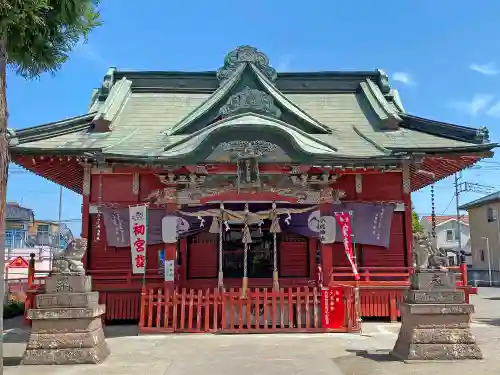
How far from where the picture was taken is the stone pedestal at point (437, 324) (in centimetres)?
878

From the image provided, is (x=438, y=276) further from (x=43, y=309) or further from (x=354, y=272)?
(x=43, y=309)

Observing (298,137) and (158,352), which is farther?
(298,137)

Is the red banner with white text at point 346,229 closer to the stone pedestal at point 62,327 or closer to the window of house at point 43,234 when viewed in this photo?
the stone pedestal at point 62,327

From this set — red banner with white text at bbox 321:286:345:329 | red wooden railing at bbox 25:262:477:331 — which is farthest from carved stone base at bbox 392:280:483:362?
red wooden railing at bbox 25:262:477:331

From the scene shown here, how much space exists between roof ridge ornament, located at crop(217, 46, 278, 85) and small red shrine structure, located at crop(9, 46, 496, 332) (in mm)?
53

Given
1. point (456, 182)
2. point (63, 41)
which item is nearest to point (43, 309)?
point (63, 41)

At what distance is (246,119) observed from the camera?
14.2 m

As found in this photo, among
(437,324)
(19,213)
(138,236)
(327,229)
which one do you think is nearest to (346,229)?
(327,229)

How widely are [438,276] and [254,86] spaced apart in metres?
10.6

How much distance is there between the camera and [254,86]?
17.7 metres

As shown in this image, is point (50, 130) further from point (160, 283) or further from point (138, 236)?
point (160, 283)

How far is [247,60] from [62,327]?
1230 centimetres

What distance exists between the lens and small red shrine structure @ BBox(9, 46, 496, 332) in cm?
1353

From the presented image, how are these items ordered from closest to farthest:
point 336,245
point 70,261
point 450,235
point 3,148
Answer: point 3,148
point 70,261
point 336,245
point 450,235
